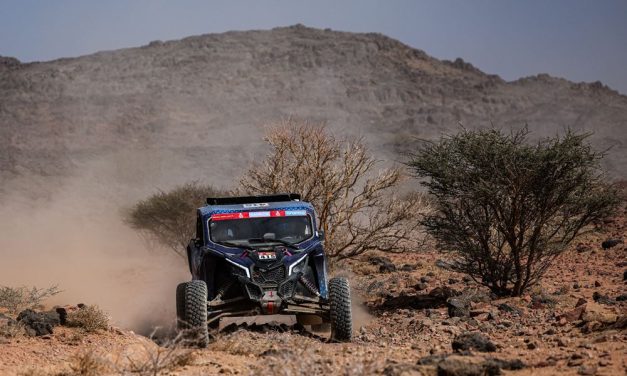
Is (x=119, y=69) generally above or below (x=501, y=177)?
above

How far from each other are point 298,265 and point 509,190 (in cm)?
567

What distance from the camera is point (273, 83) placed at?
108 metres

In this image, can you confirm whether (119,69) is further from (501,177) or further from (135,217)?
(501,177)

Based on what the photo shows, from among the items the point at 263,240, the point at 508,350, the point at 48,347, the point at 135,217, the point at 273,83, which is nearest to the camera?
the point at 508,350

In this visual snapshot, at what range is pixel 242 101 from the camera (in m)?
102

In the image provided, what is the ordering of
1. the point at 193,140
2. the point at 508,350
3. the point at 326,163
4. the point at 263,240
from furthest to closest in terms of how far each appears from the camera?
the point at 193,140, the point at 326,163, the point at 263,240, the point at 508,350

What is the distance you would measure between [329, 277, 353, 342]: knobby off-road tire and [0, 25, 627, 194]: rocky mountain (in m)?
57.0

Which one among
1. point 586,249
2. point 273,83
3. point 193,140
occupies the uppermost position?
point 273,83

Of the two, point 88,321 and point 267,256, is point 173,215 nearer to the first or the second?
point 88,321

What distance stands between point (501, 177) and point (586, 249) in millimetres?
9158

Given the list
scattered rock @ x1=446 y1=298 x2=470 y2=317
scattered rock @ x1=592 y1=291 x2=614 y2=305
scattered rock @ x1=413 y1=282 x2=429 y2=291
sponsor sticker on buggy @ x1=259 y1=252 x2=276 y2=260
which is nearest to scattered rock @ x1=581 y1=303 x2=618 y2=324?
scattered rock @ x1=592 y1=291 x2=614 y2=305

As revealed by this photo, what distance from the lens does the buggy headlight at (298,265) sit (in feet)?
42.2

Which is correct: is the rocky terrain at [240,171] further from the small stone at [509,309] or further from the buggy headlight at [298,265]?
the buggy headlight at [298,265]

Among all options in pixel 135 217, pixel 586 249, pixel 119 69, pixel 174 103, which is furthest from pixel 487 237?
pixel 119 69
